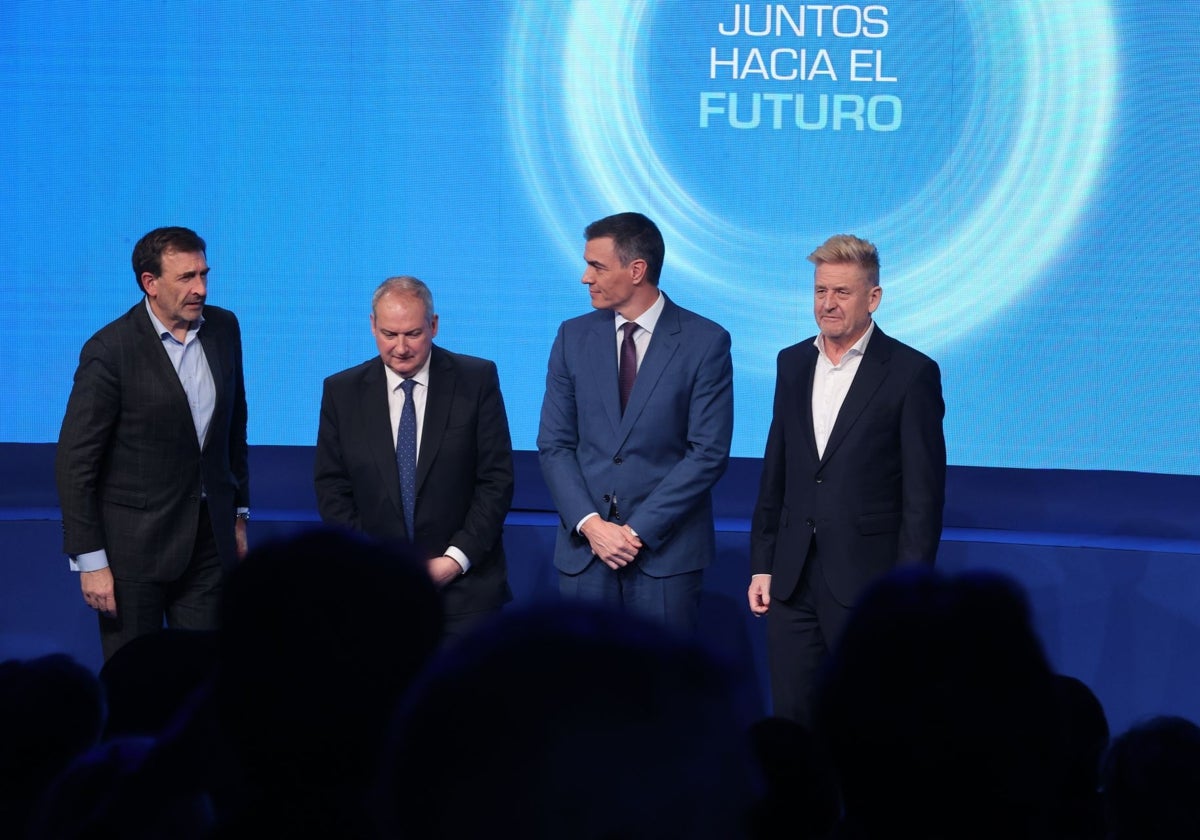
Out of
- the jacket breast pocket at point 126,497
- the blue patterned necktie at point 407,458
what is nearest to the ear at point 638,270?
the blue patterned necktie at point 407,458

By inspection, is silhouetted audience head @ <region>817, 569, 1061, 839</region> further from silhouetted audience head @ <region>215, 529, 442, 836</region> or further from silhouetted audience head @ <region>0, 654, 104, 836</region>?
silhouetted audience head @ <region>0, 654, 104, 836</region>

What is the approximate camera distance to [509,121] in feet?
15.8

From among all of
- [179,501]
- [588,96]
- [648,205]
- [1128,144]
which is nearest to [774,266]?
[648,205]

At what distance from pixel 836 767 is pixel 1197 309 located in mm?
4197

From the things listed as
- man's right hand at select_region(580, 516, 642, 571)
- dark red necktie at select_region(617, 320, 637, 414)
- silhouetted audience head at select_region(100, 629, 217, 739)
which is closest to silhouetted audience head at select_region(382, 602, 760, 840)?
silhouetted audience head at select_region(100, 629, 217, 739)

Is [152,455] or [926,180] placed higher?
[926,180]

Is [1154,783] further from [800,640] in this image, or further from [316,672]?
[800,640]

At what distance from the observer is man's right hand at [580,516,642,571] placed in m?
3.58

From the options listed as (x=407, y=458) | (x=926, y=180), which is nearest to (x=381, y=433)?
(x=407, y=458)

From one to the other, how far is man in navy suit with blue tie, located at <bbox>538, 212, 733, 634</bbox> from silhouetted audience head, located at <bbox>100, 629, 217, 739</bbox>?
2.20m

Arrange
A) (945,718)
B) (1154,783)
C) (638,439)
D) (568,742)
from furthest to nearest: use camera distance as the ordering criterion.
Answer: (638,439) < (1154,783) < (945,718) < (568,742)

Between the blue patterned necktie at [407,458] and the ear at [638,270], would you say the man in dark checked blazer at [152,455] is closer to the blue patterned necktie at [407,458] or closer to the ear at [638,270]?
the blue patterned necktie at [407,458]

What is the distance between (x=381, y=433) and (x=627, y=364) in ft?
2.45

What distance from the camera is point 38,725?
1.16 meters
